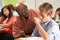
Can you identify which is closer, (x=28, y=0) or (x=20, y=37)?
(x=20, y=37)

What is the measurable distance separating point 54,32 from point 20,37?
530mm

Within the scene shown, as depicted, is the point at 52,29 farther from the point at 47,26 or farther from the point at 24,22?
the point at 24,22

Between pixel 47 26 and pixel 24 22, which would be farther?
pixel 24 22

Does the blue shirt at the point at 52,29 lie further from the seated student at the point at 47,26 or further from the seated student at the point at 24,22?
the seated student at the point at 24,22

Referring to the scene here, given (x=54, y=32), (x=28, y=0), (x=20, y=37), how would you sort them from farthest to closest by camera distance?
(x=28, y=0) → (x=20, y=37) → (x=54, y=32)

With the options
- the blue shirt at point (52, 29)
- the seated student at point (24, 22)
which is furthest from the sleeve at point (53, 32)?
the seated student at point (24, 22)

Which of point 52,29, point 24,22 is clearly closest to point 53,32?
point 52,29

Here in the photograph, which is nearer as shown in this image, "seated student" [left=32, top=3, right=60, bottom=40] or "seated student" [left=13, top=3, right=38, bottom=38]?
"seated student" [left=32, top=3, right=60, bottom=40]

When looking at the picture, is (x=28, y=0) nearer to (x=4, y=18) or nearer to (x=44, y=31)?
(x=4, y=18)

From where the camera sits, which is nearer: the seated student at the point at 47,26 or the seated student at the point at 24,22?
the seated student at the point at 47,26

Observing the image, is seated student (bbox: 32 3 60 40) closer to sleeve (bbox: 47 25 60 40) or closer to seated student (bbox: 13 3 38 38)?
sleeve (bbox: 47 25 60 40)

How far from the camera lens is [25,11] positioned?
2.37 meters

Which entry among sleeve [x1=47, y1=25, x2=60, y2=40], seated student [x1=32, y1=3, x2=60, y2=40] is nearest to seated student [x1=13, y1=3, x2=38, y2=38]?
seated student [x1=32, y1=3, x2=60, y2=40]

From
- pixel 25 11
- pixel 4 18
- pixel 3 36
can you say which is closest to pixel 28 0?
pixel 4 18
